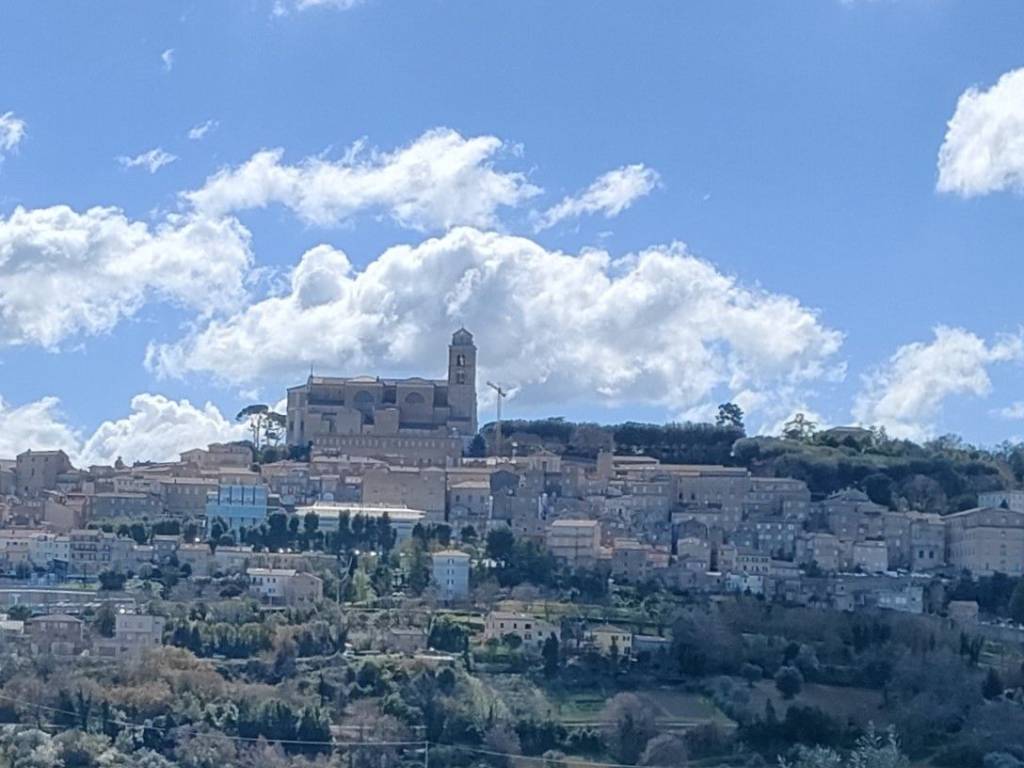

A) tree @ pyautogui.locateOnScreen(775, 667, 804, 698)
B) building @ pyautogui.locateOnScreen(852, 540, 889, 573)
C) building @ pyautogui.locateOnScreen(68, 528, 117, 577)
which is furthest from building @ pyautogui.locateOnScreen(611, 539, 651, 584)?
building @ pyautogui.locateOnScreen(68, 528, 117, 577)

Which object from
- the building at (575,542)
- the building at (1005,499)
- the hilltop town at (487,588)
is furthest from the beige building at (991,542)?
the building at (575,542)

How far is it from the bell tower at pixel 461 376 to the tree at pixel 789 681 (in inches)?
831

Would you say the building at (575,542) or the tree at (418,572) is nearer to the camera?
the tree at (418,572)

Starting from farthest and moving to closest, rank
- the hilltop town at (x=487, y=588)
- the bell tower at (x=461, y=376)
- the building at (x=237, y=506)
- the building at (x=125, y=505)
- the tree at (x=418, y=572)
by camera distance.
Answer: the bell tower at (x=461, y=376) → the building at (x=125, y=505) → the building at (x=237, y=506) → the tree at (x=418, y=572) → the hilltop town at (x=487, y=588)

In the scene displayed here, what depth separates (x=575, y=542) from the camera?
4528 cm

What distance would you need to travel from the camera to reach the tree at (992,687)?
36.6 metres

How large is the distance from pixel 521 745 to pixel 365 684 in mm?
3487

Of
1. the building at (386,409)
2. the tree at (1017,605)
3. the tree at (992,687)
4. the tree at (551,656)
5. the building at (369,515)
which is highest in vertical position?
the building at (386,409)

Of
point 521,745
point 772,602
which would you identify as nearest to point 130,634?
point 521,745

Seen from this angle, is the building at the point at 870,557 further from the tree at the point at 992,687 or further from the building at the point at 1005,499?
the tree at the point at 992,687

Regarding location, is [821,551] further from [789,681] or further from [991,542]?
[789,681]

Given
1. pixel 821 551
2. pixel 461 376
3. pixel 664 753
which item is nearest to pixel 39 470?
pixel 461 376

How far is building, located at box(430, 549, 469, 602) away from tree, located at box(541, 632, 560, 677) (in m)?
4.50

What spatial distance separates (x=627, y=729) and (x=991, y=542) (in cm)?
1502
